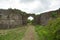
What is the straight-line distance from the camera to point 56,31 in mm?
10102

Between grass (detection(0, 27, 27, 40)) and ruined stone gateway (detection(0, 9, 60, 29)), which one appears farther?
ruined stone gateway (detection(0, 9, 60, 29))

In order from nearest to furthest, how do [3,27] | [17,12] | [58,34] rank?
1. [58,34]
2. [3,27]
3. [17,12]

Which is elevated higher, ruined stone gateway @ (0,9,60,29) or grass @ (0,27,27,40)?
ruined stone gateway @ (0,9,60,29)

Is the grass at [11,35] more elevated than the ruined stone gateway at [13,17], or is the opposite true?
the ruined stone gateway at [13,17]

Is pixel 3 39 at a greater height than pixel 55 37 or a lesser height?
lesser

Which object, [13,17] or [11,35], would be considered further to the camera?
[13,17]

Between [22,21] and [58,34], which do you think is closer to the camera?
[58,34]

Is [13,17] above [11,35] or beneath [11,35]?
above

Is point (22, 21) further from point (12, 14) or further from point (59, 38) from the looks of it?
point (59, 38)

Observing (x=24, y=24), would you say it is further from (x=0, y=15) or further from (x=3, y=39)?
(x=3, y=39)

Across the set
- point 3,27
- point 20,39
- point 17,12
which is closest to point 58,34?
point 20,39

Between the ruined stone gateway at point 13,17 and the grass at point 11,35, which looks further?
the ruined stone gateway at point 13,17

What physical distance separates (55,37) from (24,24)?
3334cm

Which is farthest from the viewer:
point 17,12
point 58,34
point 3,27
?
point 17,12
